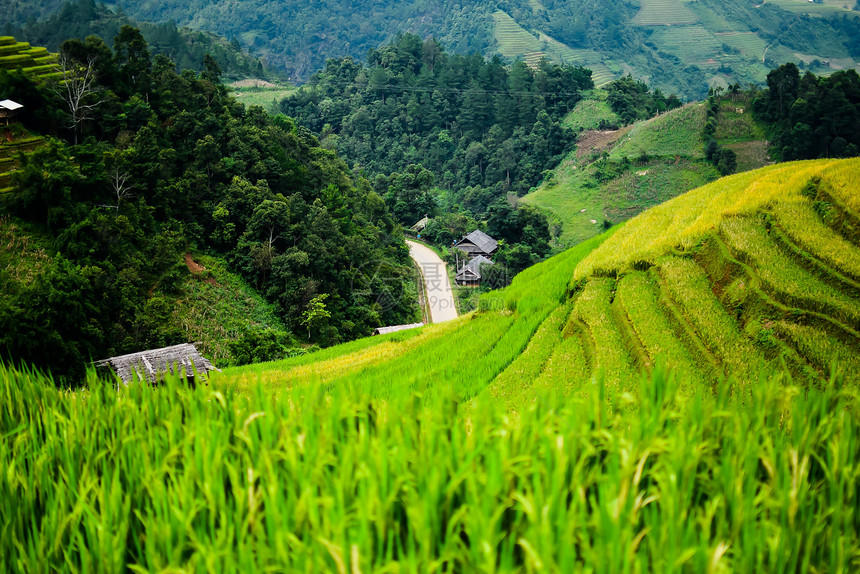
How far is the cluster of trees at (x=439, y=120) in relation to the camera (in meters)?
32.6

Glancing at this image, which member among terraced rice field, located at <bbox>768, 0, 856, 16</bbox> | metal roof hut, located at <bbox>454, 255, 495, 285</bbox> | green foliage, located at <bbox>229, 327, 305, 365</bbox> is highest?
terraced rice field, located at <bbox>768, 0, 856, 16</bbox>

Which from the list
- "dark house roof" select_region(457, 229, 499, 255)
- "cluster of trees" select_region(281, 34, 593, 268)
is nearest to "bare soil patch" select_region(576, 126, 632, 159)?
"cluster of trees" select_region(281, 34, 593, 268)

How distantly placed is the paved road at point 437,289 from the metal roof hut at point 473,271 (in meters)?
4.80

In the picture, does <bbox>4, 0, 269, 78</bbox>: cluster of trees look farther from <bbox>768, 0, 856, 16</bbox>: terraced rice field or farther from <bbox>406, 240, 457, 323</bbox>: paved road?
<bbox>768, 0, 856, 16</bbox>: terraced rice field

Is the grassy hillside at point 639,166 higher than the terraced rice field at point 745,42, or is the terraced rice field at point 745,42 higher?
the terraced rice field at point 745,42

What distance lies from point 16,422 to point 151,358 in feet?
30.0

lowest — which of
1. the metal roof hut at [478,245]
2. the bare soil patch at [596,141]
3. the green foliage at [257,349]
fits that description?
the green foliage at [257,349]

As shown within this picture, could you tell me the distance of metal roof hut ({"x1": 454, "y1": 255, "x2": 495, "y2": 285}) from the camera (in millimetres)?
14898

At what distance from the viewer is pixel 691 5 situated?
271 ft

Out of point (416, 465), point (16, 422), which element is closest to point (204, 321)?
point (16, 422)

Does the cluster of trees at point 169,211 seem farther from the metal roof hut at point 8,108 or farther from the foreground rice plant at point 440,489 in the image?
the foreground rice plant at point 440,489

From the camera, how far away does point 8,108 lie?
16.1 metres

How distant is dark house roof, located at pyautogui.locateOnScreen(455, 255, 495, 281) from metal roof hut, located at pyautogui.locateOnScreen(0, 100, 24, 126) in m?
14.2

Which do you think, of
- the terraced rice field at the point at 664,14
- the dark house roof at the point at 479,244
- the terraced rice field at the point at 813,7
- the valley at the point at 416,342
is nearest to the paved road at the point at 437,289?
the valley at the point at 416,342
